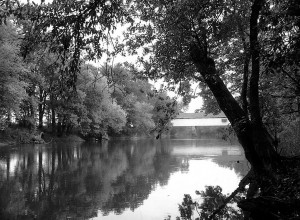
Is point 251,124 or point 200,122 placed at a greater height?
point 200,122

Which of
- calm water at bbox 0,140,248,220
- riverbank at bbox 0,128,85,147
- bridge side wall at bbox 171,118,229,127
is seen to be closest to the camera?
calm water at bbox 0,140,248,220

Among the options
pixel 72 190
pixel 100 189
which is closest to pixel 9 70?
pixel 72 190

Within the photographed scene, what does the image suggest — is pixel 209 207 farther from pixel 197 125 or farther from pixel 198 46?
pixel 197 125

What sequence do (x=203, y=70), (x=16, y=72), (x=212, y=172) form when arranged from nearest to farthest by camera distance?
(x=203, y=70) → (x=212, y=172) → (x=16, y=72)

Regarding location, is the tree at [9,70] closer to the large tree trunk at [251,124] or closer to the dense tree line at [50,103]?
the dense tree line at [50,103]

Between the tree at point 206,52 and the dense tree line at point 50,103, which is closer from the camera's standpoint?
the tree at point 206,52

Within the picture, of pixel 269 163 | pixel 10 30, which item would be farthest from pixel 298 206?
pixel 10 30

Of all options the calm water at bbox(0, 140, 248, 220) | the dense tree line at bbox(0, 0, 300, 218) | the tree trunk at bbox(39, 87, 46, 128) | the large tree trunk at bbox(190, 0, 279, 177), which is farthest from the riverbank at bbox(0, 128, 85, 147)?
the large tree trunk at bbox(190, 0, 279, 177)

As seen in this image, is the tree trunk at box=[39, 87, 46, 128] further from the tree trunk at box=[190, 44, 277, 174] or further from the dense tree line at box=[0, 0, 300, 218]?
the tree trunk at box=[190, 44, 277, 174]

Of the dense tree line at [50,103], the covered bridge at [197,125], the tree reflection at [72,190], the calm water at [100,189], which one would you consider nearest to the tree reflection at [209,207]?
the calm water at [100,189]

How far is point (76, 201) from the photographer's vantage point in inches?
346

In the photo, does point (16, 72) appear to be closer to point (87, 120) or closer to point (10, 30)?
point (10, 30)

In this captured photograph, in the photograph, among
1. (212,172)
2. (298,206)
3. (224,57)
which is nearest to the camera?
(298,206)

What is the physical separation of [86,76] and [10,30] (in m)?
17.0
